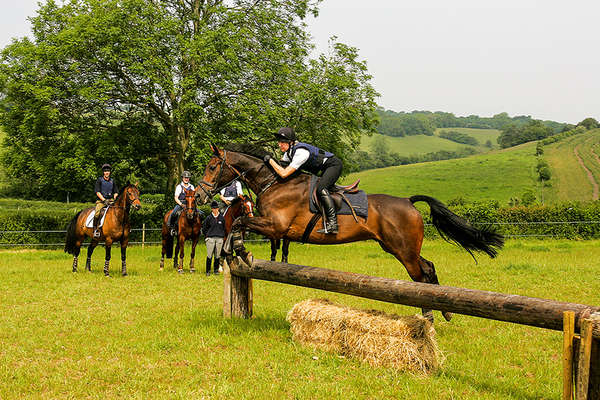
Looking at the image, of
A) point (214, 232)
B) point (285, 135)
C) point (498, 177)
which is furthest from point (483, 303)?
point (498, 177)

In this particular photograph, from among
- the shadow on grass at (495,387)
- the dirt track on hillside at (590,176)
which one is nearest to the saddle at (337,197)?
the shadow on grass at (495,387)

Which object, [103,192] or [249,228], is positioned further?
[103,192]

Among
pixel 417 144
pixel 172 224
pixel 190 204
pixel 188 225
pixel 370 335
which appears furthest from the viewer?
pixel 417 144

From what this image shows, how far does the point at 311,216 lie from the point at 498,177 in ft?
211

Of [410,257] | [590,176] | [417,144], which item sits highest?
[417,144]

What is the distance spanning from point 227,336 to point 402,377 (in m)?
2.74

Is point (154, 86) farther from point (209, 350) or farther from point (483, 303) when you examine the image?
point (483, 303)

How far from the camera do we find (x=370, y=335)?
18.5 ft

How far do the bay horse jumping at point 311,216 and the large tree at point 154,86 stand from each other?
1322 centimetres

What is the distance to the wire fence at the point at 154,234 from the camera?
20.3m

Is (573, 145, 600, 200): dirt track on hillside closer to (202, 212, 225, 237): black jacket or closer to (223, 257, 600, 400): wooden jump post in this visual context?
(202, 212, 225, 237): black jacket

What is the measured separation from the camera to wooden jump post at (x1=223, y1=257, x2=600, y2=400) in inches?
153

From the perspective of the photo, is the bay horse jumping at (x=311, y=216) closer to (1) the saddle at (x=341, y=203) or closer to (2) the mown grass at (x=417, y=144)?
(1) the saddle at (x=341, y=203)

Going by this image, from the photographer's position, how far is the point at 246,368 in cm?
545
